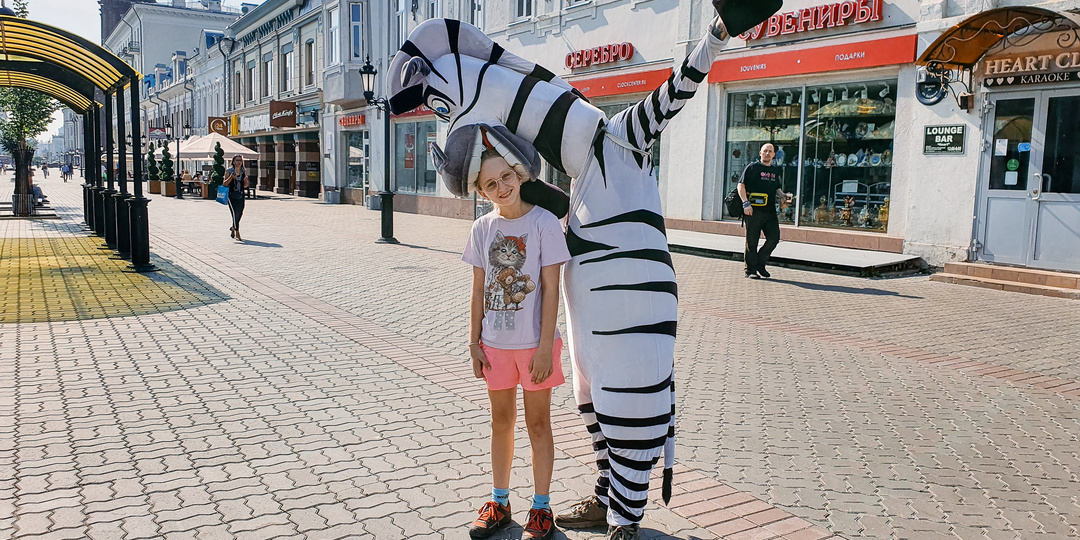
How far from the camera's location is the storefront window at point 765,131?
47.5 feet

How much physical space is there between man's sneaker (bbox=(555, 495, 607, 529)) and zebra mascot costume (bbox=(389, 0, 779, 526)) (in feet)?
0.81

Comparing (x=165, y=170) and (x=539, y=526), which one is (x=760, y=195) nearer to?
(x=539, y=526)

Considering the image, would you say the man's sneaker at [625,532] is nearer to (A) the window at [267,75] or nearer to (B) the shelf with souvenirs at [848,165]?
(B) the shelf with souvenirs at [848,165]

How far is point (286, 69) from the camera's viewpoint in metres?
36.7

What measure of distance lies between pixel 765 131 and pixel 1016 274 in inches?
219

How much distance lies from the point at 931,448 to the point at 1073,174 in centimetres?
801

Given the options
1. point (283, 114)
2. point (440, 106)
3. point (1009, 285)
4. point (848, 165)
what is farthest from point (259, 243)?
point (283, 114)

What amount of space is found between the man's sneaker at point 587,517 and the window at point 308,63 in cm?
3283

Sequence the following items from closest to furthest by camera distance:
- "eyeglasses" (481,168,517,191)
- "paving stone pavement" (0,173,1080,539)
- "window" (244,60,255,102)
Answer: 1. "eyeglasses" (481,168,517,191)
2. "paving stone pavement" (0,173,1080,539)
3. "window" (244,60,255,102)

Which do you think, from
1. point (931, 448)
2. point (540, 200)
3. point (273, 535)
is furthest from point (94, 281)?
point (931, 448)

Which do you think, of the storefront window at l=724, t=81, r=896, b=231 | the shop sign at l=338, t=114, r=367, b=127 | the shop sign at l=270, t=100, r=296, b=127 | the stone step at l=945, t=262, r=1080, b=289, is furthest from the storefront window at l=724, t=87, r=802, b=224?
the shop sign at l=270, t=100, r=296, b=127

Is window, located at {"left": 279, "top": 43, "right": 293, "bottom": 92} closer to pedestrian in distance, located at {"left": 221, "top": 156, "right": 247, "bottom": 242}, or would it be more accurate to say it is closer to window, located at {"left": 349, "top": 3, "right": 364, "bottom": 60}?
window, located at {"left": 349, "top": 3, "right": 364, "bottom": 60}

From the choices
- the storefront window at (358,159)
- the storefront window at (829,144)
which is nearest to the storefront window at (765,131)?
the storefront window at (829,144)

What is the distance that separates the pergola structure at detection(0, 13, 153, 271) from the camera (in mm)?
10844
